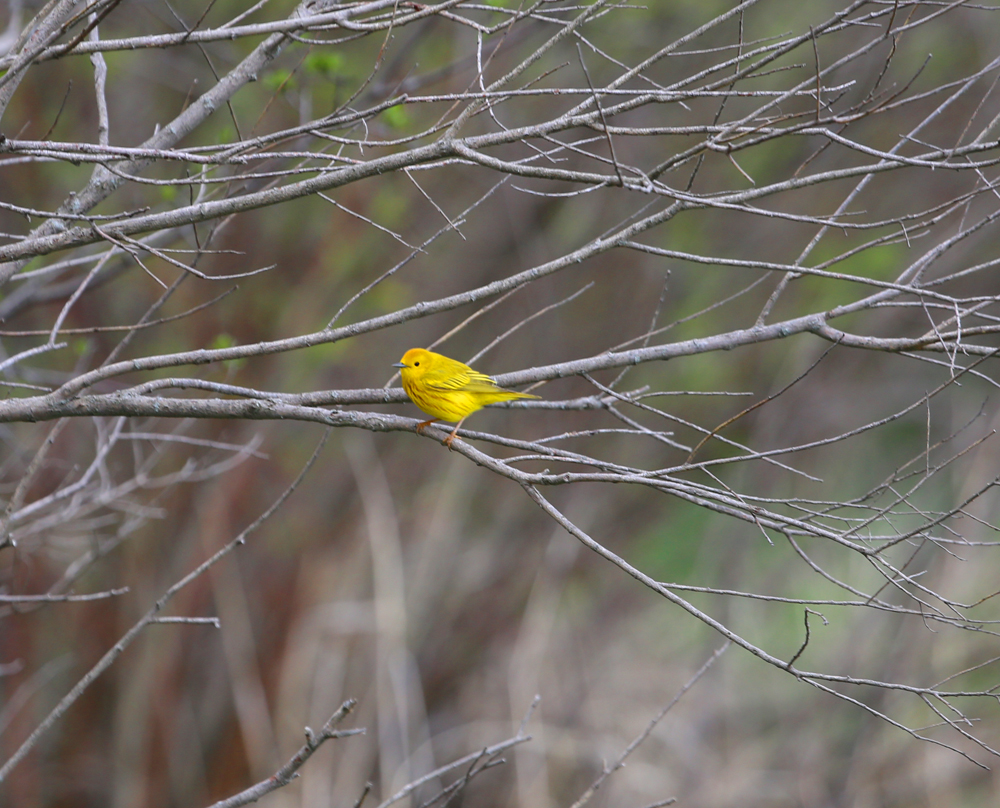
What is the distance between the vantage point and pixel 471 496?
24.7 ft

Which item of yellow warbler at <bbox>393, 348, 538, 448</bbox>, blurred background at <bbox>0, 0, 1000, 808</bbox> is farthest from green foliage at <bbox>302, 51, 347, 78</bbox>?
yellow warbler at <bbox>393, 348, 538, 448</bbox>

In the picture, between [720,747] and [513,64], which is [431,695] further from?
[513,64]

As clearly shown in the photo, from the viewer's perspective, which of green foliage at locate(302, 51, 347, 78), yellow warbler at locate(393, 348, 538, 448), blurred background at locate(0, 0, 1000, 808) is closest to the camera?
yellow warbler at locate(393, 348, 538, 448)

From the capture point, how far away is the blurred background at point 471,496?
5773 mm

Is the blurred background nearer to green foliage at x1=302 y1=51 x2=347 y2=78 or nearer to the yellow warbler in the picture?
green foliage at x1=302 y1=51 x2=347 y2=78

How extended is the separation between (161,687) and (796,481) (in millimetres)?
6759

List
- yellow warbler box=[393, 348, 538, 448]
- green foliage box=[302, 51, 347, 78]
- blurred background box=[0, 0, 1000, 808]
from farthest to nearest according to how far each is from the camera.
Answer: blurred background box=[0, 0, 1000, 808], green foliage box=[302, 51, 347, 78], yellow warbler box=[393, 348, 538, 448]

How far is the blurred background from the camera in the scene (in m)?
5.77

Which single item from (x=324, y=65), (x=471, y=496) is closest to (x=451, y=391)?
(x=324, y=65)

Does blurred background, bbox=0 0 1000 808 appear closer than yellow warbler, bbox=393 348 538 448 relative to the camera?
No

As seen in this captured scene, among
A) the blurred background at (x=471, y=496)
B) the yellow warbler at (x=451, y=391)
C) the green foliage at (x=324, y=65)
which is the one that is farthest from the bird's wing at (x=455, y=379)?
the green foliage at (x=324, y=65)

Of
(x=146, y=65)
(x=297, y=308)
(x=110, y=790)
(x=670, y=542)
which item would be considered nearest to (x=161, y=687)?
(x=110, y=790)

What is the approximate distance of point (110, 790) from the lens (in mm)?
6012

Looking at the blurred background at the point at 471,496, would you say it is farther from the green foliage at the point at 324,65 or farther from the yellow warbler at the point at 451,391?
the yellow warbler at the point at 451,391
